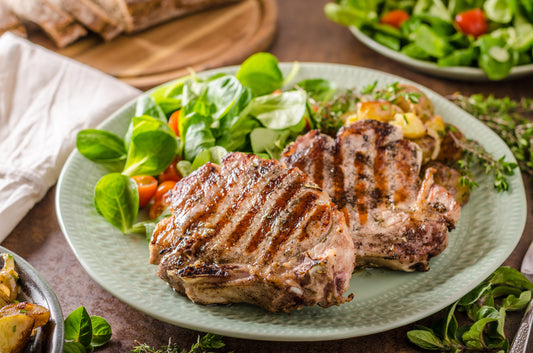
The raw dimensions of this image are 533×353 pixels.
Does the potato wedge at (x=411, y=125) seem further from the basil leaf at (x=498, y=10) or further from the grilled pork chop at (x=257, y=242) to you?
the basil leaf at (x=498, y=10)

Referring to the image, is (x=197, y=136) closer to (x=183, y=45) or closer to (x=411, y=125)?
(x=411, y=125)

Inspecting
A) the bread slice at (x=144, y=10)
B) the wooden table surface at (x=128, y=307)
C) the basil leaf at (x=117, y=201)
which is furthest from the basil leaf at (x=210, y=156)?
the bread slice at (x=144, y=10)

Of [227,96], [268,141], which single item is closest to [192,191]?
[268,141]

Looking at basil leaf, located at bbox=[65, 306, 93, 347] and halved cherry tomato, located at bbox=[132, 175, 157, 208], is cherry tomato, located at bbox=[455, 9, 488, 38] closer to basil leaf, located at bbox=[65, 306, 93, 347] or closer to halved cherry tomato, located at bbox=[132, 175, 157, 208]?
halved cherry tomato, located at bbox=[132, 175, 157, 208]

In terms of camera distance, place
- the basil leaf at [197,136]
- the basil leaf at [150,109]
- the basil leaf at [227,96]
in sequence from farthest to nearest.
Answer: the basil leaf at [150,109]
the basil leaf at [227,96]
the basil leaf at [197,136]

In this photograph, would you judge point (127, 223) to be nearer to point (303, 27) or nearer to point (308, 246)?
point (308, 246)

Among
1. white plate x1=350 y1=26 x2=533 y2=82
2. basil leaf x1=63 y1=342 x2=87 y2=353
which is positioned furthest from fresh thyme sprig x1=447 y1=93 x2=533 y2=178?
basil leaf x1=63 y1=342 x2=87 y2=353
